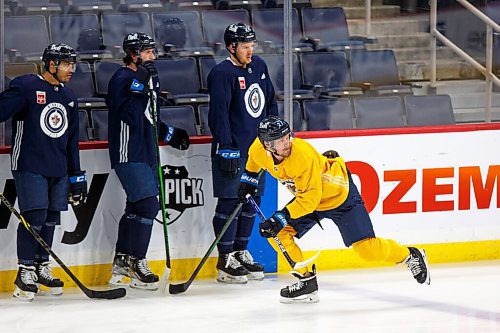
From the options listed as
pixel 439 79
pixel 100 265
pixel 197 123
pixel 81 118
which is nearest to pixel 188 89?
pixel 197 123

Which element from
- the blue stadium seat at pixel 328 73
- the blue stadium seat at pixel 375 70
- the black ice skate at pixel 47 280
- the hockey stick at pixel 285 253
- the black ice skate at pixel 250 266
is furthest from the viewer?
the blue stadium seat at pixel 375 70

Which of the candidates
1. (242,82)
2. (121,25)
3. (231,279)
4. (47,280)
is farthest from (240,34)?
(47,280)

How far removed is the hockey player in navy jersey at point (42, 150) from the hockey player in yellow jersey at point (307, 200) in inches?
36.4

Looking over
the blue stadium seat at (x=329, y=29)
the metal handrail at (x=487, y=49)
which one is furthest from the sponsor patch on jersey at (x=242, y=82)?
the metal handrail at (x=487, y=49)

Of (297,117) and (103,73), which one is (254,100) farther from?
(103,73)

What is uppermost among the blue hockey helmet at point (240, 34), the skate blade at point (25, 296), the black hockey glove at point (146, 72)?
the blue hockey helmet at point (240, 34)

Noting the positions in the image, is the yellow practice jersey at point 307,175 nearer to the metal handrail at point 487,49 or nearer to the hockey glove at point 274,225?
the hockey glove at point 274,225

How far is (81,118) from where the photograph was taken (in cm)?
661

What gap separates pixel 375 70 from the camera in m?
7.29

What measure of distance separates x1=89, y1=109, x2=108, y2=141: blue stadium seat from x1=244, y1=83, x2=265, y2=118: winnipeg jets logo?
2.54 feet

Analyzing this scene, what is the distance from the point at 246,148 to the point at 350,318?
4.06 feet

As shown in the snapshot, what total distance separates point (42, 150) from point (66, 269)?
613 mm

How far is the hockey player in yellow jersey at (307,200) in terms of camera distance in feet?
19.1

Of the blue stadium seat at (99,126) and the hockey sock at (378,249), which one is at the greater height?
the blue stadium seat at (99,126)
